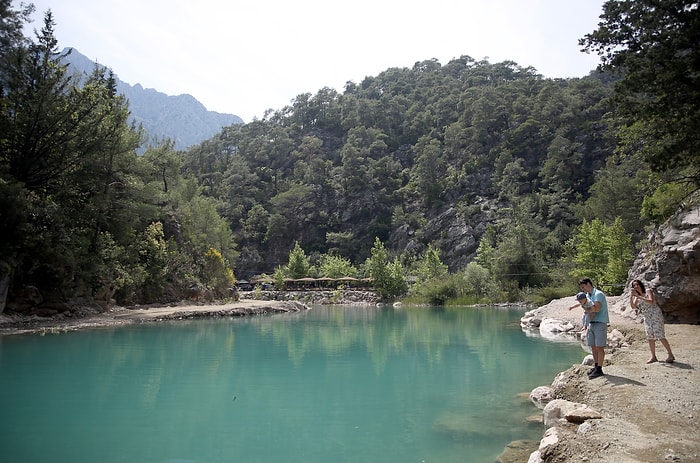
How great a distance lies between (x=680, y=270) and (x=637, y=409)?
809cm

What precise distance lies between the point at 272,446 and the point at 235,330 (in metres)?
15.2

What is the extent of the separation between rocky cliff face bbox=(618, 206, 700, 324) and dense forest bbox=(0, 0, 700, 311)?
1.52 m

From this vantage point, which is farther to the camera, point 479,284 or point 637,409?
point 479,284

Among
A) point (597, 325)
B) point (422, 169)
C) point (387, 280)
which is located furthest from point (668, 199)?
point (422, 169)

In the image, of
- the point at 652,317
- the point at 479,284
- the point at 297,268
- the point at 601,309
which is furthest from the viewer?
the point at 297,268

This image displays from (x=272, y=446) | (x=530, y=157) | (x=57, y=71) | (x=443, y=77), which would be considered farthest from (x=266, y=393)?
(x=443, y=77)

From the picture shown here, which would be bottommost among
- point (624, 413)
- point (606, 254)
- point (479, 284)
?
point (624, 413)

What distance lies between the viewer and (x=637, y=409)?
5430 millimetres

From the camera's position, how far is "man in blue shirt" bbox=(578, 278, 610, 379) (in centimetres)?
702

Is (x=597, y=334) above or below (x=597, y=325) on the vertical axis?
below

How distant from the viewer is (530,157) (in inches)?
2616

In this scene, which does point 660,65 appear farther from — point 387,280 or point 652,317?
point 387,280

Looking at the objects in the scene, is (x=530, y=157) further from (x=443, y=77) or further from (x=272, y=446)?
(x=272, y=446)

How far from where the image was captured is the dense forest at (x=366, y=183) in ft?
59.7
